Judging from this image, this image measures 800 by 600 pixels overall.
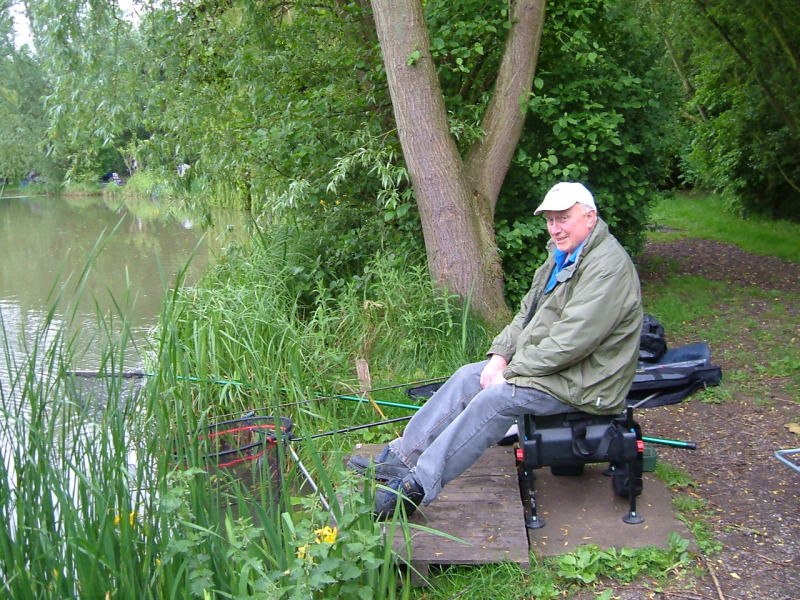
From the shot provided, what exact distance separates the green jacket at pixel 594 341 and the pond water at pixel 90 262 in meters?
1.40

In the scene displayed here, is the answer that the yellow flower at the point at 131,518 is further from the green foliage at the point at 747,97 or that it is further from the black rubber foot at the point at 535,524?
the green foliage at the point at 747,97

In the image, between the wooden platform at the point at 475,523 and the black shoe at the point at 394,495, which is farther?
the black shoe at the point at 394,495

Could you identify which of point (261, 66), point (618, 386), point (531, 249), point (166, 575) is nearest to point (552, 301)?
point (618, 386)

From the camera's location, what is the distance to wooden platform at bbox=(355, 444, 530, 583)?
2936 mm

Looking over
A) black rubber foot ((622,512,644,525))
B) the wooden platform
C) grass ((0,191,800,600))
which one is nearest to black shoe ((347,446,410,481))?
the wooden platform

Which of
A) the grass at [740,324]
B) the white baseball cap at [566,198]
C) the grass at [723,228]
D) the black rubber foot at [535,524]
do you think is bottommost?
the black rubber foot at [535,524]

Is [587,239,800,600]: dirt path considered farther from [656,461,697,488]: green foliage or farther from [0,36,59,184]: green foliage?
[0,36,59,184]: green foliage

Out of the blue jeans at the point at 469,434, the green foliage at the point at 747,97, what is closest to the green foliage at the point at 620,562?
the blue jeans at the point at 469,434

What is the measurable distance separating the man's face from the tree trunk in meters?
2.25

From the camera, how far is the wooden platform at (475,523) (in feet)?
9.63

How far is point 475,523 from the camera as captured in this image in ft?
10.3

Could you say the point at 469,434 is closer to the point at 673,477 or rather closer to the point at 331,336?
the point at 673,477

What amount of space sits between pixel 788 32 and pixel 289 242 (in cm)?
738

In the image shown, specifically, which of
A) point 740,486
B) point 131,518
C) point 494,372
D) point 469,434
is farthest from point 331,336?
point 131,518
